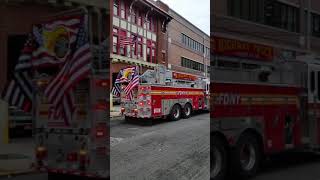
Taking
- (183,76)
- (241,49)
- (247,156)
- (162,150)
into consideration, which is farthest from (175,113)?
(247,156)

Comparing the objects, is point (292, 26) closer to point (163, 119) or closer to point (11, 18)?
point (163, 119)

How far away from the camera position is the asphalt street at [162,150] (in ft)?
7.59

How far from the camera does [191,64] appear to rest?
8.54ft

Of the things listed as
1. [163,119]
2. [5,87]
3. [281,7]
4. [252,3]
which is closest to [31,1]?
[5,87]

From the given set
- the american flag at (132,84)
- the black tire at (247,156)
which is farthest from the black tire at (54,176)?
the black tire at (247,156)

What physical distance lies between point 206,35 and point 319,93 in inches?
166

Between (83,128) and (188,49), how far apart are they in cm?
77

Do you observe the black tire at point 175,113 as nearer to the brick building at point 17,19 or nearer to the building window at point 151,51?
the building window at point 151,51

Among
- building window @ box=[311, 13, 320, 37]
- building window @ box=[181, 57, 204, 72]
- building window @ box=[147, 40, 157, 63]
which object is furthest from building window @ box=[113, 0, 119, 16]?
building window @ box=[311, 13, 320, 37]

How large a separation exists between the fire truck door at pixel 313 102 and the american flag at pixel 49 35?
3.81m

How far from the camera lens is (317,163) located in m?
6.51

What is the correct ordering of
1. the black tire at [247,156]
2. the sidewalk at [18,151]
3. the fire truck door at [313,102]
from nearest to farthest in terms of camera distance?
the sidewalk at [18,151] < the black tire at [247,156] < the fire truck door at [313,102]

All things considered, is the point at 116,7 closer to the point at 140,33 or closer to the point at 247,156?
the point at 140,33

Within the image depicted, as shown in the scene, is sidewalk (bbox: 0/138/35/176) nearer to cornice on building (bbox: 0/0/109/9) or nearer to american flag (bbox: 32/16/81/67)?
american flag (bbox: 32/16/81/67)
